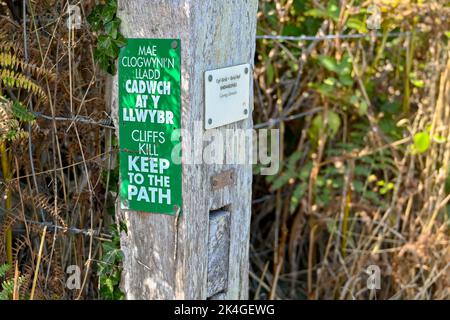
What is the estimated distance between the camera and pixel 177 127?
2053 mm

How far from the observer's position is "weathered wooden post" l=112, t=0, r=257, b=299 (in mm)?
2029

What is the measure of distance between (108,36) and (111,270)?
79 cm

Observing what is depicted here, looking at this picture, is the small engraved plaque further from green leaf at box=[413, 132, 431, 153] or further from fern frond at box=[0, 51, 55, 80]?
green leaf at box=[413, 132, 431, 153]

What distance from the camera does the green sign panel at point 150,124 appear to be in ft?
6.73

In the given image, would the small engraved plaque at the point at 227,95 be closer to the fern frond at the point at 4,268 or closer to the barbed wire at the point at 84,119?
the barbed wire at the point at 84,119

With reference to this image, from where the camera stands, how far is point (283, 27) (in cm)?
380

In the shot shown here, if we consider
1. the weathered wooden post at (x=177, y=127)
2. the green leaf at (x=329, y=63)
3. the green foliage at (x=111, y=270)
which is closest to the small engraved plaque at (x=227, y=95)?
the weathered wooden post at (x=177, y=127)

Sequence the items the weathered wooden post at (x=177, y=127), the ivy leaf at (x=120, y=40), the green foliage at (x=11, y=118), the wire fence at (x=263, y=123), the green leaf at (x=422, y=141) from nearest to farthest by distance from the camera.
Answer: the weathered wooden post at (x=177, y=127), the ivy leaf at (x=120, y=40), the green foliage at (x=11, y=118), the wire fence at (x=263, y=123), the green leaf at (x=422, y=141)

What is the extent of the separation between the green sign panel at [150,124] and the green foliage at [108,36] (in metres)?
0.04

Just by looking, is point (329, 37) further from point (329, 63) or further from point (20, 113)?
point (20, 113)

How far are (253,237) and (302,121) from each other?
75 cm

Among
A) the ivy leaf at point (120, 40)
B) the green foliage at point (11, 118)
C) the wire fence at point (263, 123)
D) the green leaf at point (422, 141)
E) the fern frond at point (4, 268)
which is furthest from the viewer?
the green leaf at point (422, 141)

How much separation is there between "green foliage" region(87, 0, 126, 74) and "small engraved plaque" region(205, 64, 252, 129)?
0.31 metres

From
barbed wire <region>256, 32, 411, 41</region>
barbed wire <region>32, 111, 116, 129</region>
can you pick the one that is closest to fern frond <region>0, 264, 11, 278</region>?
barbed wire <region>32, 111, 116, 129</region>
